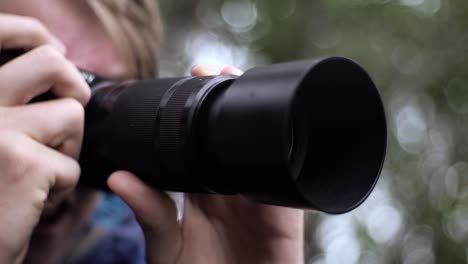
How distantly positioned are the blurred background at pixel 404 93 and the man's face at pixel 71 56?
1.41m

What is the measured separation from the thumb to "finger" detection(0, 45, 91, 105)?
0.39 ft

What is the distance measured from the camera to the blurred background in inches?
89.0

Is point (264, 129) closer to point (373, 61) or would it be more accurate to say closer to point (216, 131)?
point (216, 131)

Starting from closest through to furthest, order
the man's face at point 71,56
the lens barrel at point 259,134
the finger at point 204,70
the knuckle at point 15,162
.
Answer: the lens barrel at point 259,134 < the knuckle at point 15,162 < the finger at point 204,70 < the man's face at point 71,56

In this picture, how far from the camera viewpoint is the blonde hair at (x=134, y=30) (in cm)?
78

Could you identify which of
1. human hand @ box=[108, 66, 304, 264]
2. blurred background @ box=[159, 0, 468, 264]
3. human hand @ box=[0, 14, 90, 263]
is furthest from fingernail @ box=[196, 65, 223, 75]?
blurred background @ box=[159, 0, 468, 264]

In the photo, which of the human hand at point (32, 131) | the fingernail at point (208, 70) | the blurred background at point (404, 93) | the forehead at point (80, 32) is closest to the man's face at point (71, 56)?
the forehead at point (80, 32)

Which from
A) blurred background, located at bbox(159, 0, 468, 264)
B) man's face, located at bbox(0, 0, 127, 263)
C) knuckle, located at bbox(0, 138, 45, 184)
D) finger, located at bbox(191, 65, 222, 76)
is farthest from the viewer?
blurred background, located at bbox(159, 0, 468, 264)

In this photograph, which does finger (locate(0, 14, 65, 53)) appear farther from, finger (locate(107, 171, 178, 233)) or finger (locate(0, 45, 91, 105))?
finger (locate(107, 171, 178, 233))

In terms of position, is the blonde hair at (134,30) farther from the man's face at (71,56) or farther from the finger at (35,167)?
the finger at (35,167)

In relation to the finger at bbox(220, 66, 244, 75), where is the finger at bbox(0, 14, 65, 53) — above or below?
below

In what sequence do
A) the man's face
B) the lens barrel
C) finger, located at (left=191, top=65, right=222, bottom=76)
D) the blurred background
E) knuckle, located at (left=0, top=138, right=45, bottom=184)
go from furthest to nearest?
1. the blurred background
2. the man's face
3. finger, located at (left=191, top=65, right=222, bottom=76)
4. knuckle, located at (left=0, top=138, right=45, bottom=184)
5. the lens barrel

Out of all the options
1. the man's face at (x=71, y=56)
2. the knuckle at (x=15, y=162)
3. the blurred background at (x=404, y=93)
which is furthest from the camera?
the blurred background at (x=404, y=93)

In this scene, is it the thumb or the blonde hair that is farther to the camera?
the blonde hair
